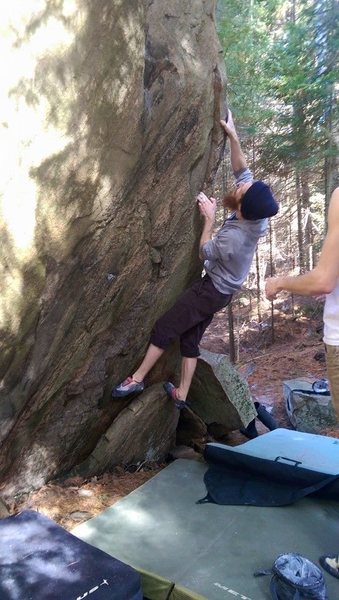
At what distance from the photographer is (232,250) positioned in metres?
5.39

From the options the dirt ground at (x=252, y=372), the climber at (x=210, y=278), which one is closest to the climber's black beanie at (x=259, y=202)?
the climber at (x=210, y=278)

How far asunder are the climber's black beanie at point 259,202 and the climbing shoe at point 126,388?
2.30 meters

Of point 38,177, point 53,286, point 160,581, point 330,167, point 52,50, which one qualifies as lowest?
point 160,581

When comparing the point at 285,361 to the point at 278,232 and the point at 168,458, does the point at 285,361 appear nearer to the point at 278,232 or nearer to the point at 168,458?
the point at 168,458

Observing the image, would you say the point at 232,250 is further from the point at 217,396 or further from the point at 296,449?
the point at 217,396

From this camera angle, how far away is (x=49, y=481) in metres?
5.34

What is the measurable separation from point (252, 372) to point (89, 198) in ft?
35.0

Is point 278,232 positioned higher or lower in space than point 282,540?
higher

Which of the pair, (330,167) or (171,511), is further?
(330,167)

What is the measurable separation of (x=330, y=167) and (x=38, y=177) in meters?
12.1

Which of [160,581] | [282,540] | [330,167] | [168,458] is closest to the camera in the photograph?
[160,581]

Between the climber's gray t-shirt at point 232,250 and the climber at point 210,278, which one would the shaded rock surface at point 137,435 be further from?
the climber's gray t-shirt at point 232,250

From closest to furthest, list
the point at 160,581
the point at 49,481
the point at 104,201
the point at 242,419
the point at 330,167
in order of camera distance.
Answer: the point at 160,581
the point at 104,201
the point at 49,481
the point at 242,419
the point at 330,167

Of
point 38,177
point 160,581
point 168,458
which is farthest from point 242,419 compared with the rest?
point 38,177
